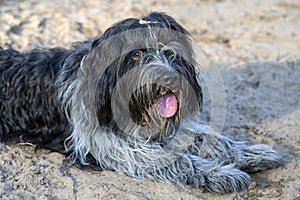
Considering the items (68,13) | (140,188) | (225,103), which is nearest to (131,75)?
(140,188)

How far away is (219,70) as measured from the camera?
24.6 ft

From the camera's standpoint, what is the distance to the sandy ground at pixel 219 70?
5.03m

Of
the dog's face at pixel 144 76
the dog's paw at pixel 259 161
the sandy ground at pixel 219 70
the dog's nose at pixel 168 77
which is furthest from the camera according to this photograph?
the dog's paw at pixel 259 161

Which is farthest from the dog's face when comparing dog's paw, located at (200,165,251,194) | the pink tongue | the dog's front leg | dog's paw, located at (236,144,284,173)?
dog's paw, located at (236,144,284,173)

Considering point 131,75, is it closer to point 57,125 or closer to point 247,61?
point 57,125

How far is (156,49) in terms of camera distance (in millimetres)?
4699

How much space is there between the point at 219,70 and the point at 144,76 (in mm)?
3065

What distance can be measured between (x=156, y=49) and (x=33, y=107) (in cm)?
141

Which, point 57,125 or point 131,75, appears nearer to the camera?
point 131,75

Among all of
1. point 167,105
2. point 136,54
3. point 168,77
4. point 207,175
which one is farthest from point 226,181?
point 136,54

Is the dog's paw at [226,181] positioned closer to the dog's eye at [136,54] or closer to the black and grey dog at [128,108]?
the black and grey dog at [128,108]

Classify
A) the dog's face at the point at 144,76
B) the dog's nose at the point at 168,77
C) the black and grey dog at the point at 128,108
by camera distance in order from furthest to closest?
1. the black and grey dog at the point at 128,108
2. the dog's face at the point at 144,76
3. the dog's nose at the point at 168,77

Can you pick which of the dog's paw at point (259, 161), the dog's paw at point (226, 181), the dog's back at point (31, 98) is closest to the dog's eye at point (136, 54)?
the dog's back at point (31, 98)

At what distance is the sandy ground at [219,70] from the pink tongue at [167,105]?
69 cm
